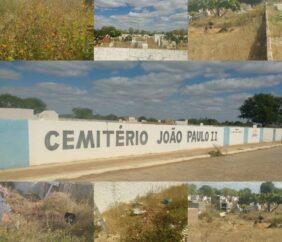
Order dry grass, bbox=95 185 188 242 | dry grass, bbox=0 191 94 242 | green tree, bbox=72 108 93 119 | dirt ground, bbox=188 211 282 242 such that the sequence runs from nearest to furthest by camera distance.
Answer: dry grass, bbox=0 191 94 242 → dry grass, bbox=95 185 188 242 → dirt ground, bbox=188 211 282 242 → green tree, bbox=72 108 93 119

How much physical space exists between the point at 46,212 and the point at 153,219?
2005mm

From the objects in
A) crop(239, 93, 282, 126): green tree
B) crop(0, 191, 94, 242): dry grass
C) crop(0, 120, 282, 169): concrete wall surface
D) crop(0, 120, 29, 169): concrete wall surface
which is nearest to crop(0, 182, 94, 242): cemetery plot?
crop(0, 191, 94, 242): dry grass

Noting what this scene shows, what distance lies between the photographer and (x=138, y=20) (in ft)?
35.5

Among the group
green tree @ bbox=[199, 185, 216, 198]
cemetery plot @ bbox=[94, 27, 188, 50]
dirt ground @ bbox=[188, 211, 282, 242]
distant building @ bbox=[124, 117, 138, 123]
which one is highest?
cemetery plot @ bbox=[94, 27, 188, 50]

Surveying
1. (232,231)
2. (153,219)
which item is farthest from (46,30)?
(232,231)

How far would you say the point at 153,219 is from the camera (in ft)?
33.7

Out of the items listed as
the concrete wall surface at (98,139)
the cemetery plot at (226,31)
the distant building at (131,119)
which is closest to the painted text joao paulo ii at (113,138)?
the concrete wall surface at (98,139)

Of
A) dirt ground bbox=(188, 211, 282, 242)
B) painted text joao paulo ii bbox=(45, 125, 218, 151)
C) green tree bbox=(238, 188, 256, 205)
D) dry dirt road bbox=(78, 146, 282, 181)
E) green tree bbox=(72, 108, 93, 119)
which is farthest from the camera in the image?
green tree bbox=(72, 108, 93, 119)

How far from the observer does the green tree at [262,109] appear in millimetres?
11516

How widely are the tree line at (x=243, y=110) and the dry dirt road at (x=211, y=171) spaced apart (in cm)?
92

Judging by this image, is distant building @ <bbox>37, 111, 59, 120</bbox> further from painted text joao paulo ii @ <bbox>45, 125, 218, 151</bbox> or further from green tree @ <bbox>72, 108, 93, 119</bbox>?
green tree @ <bbox>72, 108, 93, 119</bbox>

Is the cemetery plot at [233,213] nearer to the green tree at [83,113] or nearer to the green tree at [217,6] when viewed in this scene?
the green tree at [83,113]

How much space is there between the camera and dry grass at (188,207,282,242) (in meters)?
10.3

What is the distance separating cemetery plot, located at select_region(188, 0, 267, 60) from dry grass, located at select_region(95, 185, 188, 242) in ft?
8.97
